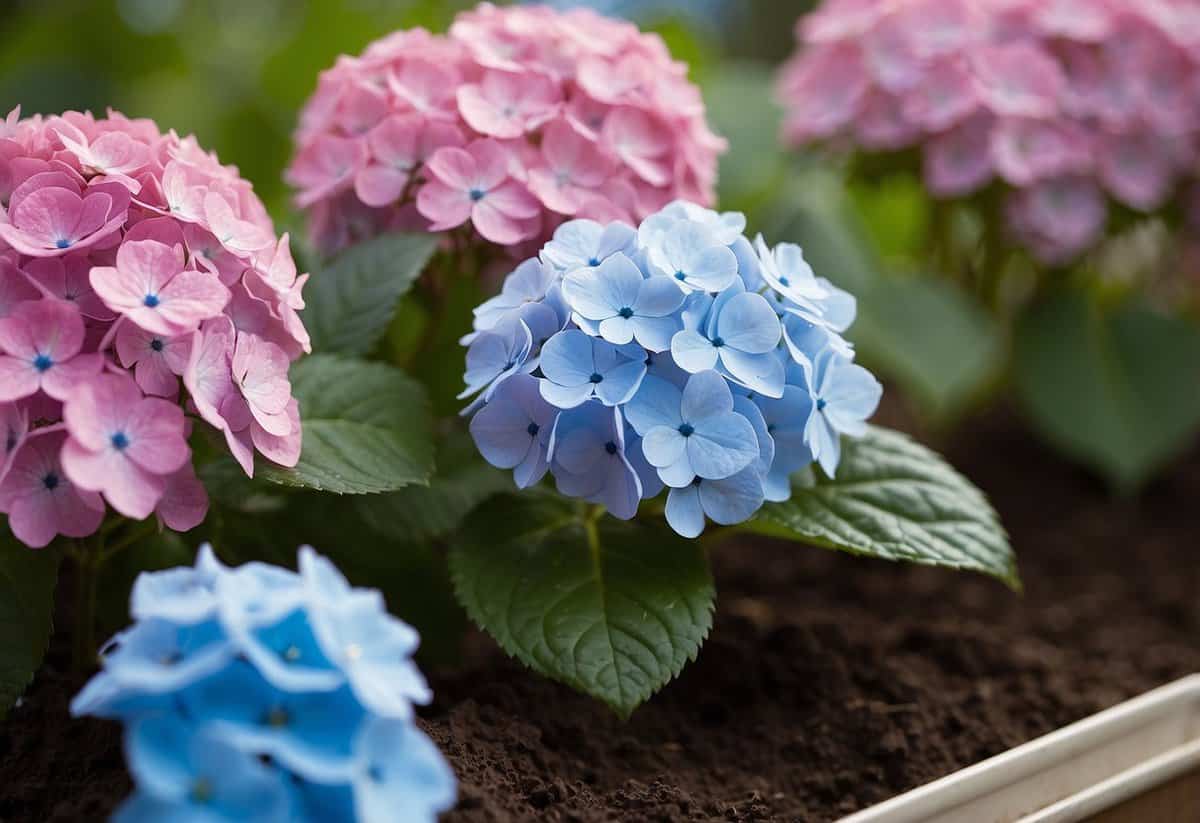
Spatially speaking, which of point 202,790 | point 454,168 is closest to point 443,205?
point 454,168

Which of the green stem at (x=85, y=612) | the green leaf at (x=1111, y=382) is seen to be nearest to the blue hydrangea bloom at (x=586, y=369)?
the green stem at (x=85, y=612)

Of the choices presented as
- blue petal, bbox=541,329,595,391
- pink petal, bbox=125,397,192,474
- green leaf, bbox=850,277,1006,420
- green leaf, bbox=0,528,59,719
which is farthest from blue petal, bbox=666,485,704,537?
green leaf, bbox=850,277,1006,420

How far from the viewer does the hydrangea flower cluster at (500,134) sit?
3.23 feet

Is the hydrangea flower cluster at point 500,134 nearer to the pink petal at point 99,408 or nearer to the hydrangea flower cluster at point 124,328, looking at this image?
the hydrangea flower cluster at point 124,328

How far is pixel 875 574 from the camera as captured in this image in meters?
1.45

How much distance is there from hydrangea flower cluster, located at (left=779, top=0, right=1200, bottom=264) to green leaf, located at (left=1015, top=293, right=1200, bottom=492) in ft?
0.57

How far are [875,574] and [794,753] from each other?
0.53 m

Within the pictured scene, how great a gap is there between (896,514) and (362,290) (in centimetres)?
47

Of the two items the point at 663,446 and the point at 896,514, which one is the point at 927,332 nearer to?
the point at 896,514

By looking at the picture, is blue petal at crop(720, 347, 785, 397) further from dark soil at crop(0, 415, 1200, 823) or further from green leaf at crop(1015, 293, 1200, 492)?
green leaf at crop(1015, 293, 1200, 492)

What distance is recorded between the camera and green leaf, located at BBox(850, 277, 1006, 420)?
1.52 metres

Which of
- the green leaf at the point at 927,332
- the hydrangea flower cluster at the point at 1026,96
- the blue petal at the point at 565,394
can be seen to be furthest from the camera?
the green leaf at the point at 927,332

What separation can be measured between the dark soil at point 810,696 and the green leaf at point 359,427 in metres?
0.17

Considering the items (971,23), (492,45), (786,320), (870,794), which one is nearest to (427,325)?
(492,45)
